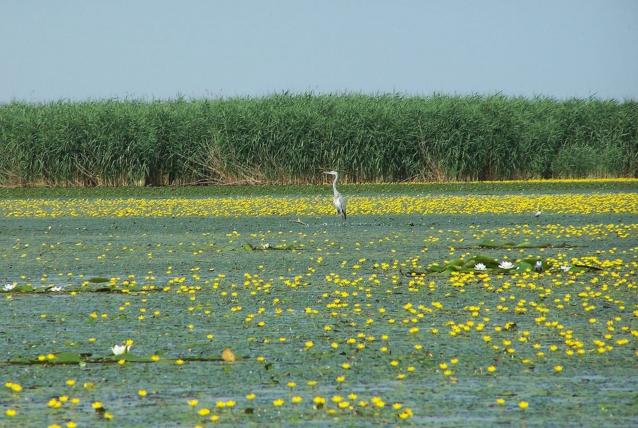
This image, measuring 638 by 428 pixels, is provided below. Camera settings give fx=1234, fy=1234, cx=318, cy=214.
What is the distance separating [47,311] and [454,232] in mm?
10118

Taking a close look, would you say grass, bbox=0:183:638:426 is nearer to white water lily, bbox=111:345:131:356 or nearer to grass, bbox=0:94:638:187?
white water lily, bbox=111:345:131:356

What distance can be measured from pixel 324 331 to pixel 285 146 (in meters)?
27.8

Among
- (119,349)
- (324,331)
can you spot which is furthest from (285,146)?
(119,349)

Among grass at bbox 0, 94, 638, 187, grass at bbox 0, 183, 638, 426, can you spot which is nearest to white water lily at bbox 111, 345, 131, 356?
grass at bbox 0, 183, 638, 426

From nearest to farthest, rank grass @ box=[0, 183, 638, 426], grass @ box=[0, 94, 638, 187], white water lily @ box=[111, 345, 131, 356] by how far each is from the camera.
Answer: grass @ box=[0, 183, 638, 426], white water lily @ box=[111, 345, 131, 356], grass @ box=[0, 94, 638, 187]

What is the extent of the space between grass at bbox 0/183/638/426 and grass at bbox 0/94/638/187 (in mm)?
18237

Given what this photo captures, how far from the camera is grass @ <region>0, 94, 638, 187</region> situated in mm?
37875

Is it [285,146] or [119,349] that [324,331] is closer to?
[119,349]

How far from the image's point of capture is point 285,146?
38.1 m

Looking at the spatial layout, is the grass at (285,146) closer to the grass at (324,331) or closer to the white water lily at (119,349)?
the grass at (324,331)

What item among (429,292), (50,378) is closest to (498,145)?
(429,292)

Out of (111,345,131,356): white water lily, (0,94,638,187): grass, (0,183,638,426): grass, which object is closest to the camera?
(0,183,638,426): grass

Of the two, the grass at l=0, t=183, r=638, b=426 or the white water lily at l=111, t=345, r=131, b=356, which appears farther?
the white water lily at l=111, t=345, r=131, b=356

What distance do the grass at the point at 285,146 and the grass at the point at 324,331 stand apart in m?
18.2
